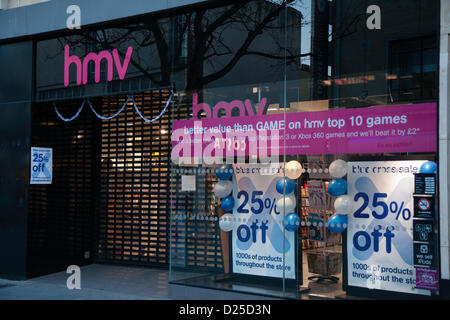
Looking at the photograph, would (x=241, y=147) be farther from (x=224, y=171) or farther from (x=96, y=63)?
(x=96, y=63)

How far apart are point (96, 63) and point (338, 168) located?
5406 millimetres

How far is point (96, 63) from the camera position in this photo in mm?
11078

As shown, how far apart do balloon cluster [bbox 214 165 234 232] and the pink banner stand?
306mm

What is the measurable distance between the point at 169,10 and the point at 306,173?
406cm

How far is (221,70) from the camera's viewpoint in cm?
989

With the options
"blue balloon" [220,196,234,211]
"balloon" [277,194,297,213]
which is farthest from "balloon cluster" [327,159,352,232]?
"blue balloon" [220,196,234,211]

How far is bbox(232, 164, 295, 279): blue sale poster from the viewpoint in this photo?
30.5 ft

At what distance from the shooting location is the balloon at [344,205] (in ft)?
28.2

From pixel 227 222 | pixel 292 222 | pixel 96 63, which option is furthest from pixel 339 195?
pixel 96 63

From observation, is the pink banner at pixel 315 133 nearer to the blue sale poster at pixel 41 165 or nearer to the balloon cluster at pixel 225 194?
the balloon cluster at pixel 225 194

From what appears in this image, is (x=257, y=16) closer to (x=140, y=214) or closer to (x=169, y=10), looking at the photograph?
(x=169, y=10)

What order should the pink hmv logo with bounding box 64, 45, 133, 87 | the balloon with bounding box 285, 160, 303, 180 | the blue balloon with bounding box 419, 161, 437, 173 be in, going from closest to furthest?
the blue balloon with bounding box 419, 161, 437, 173 < the balloon with bounding box 285, 160, 303, 180 < the pink hmv logo with bounding box 64, 45, 133, 87

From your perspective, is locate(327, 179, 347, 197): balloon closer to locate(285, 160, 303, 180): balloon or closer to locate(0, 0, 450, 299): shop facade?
locate(0, 0, 450, 299): shop facade
